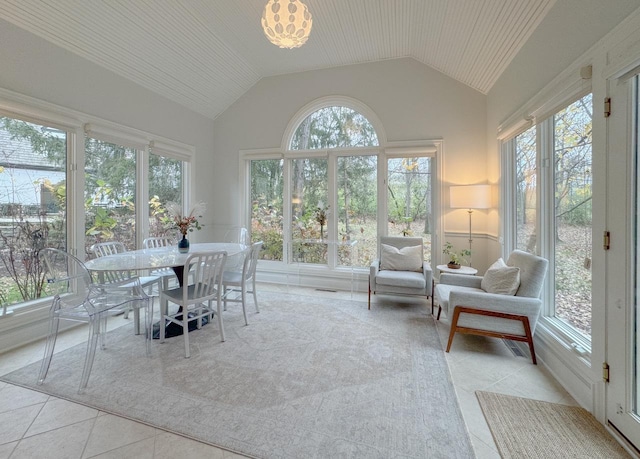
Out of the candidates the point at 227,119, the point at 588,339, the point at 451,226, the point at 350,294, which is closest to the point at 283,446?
the point at 588,339

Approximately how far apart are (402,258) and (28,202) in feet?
14.1

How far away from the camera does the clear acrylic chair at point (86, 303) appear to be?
2.11 meters

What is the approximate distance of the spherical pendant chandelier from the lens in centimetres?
230

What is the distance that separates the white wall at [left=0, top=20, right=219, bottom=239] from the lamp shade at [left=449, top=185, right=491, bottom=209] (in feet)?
13.8

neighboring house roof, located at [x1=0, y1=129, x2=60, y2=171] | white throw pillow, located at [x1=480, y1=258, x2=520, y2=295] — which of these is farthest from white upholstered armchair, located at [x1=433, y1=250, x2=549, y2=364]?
neighboring house roof, located at [x1=0, y1=129, x2=60, y2=171]

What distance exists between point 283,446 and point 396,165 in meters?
3.91

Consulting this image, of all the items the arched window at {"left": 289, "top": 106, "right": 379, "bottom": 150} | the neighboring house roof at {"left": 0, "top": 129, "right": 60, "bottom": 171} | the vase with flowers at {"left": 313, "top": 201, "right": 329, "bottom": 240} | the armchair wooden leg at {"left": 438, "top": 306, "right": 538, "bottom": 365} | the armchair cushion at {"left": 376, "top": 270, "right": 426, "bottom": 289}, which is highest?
the arched window at {"left": 289, "top": 106, "right": 379, "bottom": 150}

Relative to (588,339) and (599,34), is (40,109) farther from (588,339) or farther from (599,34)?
(588,339)

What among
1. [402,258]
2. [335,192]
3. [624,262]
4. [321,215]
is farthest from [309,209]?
[624,262]

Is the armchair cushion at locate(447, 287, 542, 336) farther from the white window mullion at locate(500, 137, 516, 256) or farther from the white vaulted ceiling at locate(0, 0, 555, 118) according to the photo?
the white vaulted ceiling at locate(0, 0, 555, 118)

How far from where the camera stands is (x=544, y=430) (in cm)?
162

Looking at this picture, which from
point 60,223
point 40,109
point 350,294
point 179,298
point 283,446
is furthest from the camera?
point 350,294

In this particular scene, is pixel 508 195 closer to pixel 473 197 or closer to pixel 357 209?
pixel 473 197

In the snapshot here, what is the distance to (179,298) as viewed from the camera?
2584 millimetres
